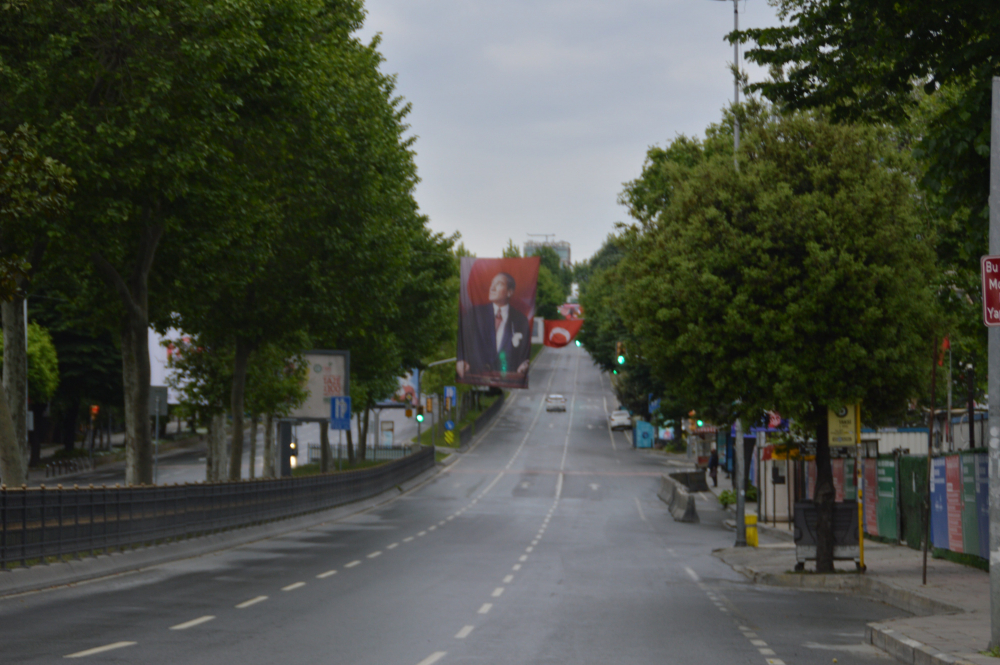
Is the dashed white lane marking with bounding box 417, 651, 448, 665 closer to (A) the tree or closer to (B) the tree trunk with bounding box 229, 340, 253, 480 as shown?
(A) the tree

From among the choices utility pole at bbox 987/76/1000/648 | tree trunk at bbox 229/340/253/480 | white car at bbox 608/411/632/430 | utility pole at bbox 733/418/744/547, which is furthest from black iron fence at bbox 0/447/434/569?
white car at bbox 608/411/632/430

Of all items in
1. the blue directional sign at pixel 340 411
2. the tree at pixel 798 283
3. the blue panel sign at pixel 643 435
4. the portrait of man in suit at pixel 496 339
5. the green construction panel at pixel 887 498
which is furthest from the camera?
the blue panel sign at pixel 643 435

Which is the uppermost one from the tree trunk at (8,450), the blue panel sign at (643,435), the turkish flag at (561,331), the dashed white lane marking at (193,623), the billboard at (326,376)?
the turkish flag at (561,331)

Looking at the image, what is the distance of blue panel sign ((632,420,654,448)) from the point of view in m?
89.1

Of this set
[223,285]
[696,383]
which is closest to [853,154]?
[696,383]

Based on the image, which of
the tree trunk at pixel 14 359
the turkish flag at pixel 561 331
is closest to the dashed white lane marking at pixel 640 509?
the turkish flag at pixel 561 331

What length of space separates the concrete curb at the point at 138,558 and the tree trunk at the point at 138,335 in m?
2.54

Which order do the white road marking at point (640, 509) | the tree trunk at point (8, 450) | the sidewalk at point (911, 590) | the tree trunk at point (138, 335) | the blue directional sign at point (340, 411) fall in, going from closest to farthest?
1. the sidewalk at point (911, 590)
2. the tree trunk at point (8, 450)
3. the tree trunk at point (138, 335)
4. the white road marking at point (640, 509)
5. the blue directional sign at point (340, 411)

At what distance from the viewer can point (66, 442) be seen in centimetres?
7375

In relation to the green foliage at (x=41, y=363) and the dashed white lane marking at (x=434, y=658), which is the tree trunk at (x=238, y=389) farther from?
the green foliage at (x=41, y=363)

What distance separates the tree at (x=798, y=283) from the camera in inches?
785

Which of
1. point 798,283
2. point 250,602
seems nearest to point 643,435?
point 798,283

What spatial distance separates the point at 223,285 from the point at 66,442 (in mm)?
46483

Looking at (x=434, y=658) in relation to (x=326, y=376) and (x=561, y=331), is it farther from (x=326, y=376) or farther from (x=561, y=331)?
(x=326, y=376)
